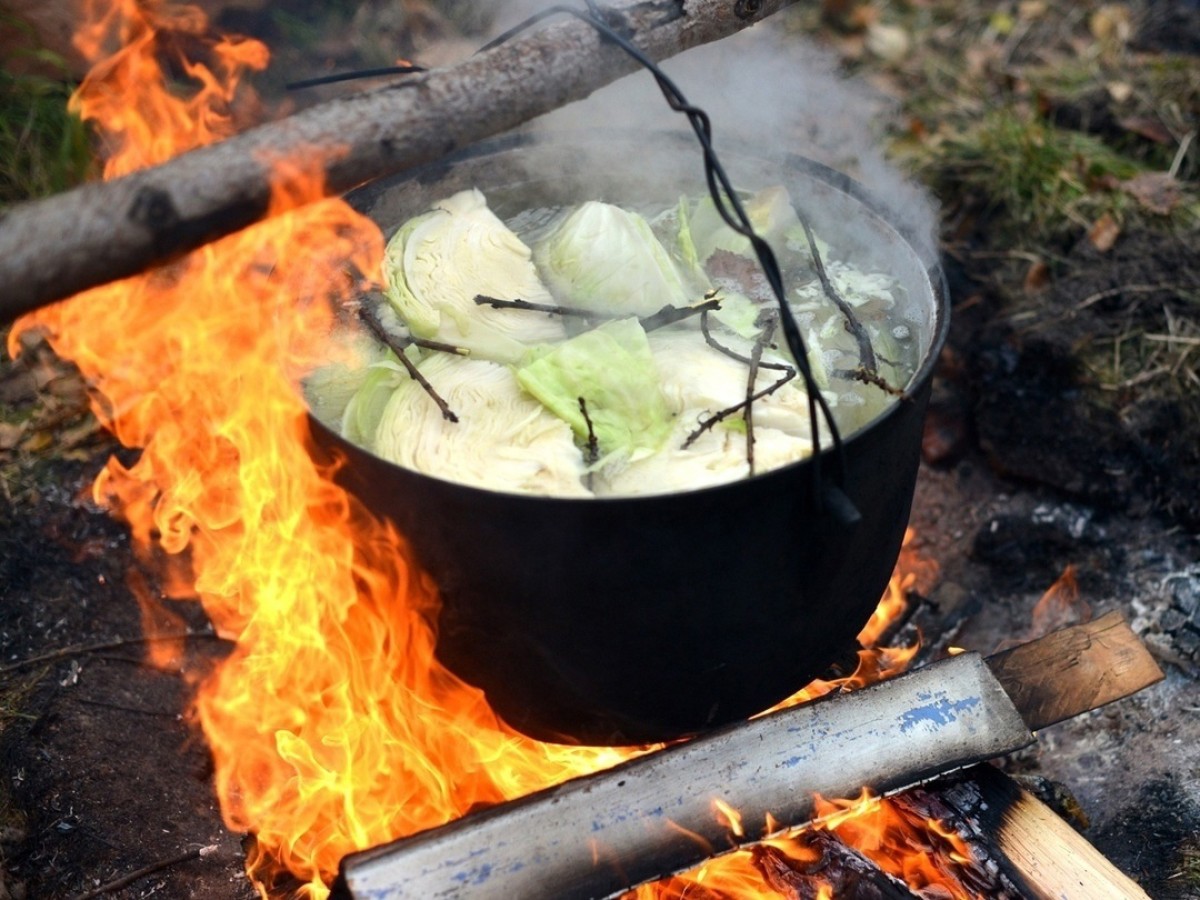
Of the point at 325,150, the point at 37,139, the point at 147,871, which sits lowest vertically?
the point at 147,871

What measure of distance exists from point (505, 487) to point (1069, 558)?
2.78 meters

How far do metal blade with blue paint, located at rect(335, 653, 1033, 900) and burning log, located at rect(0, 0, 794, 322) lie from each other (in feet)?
4.92

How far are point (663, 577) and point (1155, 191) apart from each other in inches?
155

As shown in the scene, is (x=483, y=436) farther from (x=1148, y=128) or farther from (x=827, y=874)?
(x=1148, y=128)

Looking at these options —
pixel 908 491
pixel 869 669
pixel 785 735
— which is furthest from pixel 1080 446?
pixel 785 735

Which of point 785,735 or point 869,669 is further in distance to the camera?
point 869,669

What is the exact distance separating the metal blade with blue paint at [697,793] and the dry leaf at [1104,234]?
270cm

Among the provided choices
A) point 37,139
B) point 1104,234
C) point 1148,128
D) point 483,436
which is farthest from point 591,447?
point 1148,128

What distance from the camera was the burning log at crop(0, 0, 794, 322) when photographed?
1848mm

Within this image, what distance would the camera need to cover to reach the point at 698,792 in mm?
2477

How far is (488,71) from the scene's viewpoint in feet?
7.40

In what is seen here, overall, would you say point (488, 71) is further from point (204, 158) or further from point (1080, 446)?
point (1080, 446)

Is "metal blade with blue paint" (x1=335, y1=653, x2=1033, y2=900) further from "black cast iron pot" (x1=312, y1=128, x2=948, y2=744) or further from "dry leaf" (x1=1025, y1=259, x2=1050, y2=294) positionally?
"dry leaf" (x1=1025, y1=259, x2=1050, y2=294)

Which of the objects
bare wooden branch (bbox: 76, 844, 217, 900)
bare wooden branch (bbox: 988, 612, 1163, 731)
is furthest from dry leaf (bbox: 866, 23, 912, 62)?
bare wooden branch (bbox: 76, 844, 217, 900)
